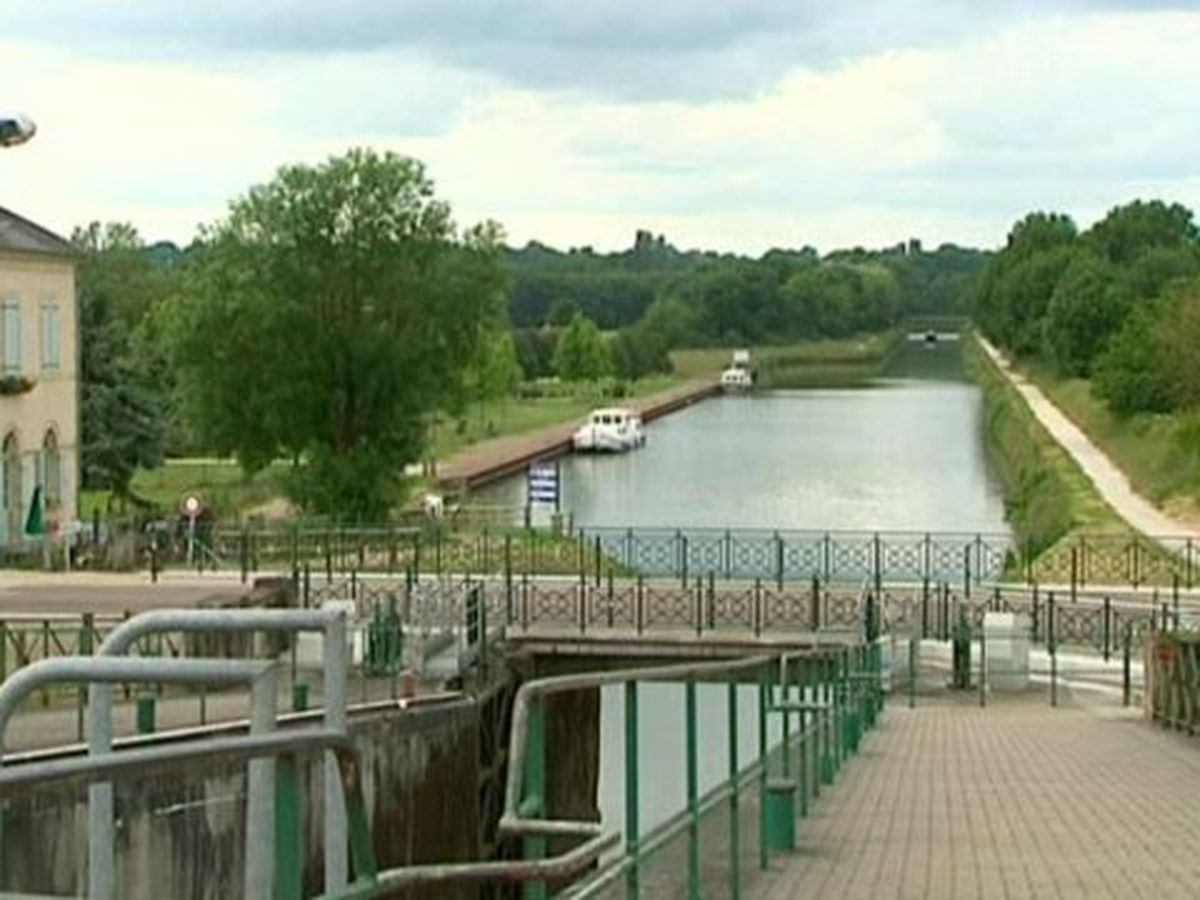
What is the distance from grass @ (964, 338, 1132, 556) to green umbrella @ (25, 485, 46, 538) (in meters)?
18.4

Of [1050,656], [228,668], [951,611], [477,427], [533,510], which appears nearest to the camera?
[228,668]

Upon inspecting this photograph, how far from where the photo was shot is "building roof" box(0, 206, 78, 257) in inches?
1699

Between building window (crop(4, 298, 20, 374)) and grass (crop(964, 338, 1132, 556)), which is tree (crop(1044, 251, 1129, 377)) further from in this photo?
building window (crop(4, 298, 20, 374))

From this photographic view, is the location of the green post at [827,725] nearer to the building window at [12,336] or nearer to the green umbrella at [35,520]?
the green umbrella at [35,520]

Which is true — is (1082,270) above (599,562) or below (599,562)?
above

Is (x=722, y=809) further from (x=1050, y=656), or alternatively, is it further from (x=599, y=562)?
(x=599, y=562)

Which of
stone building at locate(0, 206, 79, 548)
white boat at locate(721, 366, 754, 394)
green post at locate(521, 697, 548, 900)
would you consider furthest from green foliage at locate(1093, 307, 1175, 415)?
white boat at locate(721, 366, 754, 394)

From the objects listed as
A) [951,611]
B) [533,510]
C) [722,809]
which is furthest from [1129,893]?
[533,510]

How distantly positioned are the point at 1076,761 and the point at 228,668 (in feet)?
52.7

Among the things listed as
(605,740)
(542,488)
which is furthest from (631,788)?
(542,488)

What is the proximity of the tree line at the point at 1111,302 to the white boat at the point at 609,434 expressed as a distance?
732 inches

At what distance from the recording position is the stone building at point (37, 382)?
42.3m

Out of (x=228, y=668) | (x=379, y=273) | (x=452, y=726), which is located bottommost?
(x=452, y=726)

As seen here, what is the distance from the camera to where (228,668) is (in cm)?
483
